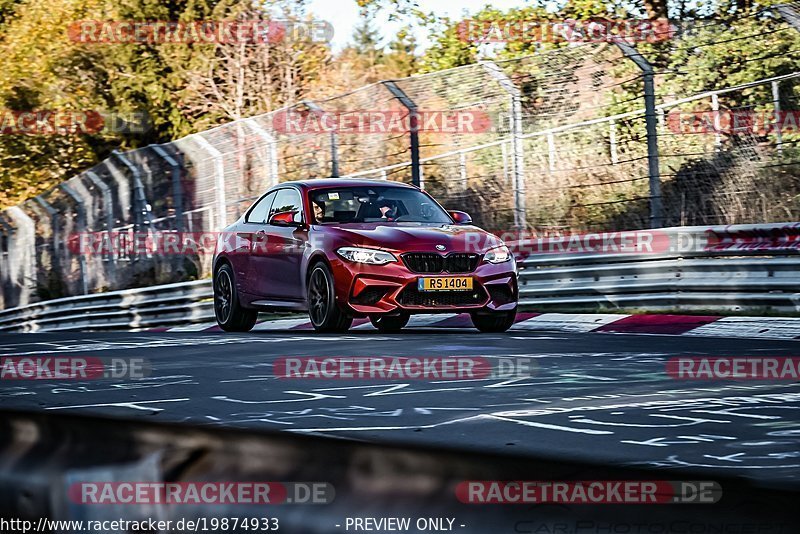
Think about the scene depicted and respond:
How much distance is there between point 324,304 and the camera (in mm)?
12133

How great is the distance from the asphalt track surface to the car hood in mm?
1174

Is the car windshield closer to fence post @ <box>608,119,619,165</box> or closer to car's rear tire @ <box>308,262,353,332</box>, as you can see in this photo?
car's rear tire @ <box>308,262,353,332</box>

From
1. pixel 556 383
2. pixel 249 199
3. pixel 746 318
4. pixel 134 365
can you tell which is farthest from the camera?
pixel 249 199

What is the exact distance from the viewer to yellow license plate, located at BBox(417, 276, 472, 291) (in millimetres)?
11594

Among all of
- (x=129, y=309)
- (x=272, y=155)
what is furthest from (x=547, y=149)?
(x=129, y=309)

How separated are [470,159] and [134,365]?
9917 millimetres

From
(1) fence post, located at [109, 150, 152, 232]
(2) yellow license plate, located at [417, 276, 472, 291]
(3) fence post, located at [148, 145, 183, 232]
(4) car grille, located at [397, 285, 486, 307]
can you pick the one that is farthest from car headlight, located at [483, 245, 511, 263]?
(1) fence post, located at [109, 150, 152, 232]

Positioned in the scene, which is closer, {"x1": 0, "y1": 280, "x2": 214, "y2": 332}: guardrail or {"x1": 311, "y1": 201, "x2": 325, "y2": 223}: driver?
{"x1": 311, "y1": 201, "x2": 325, "y2": 223}: driver

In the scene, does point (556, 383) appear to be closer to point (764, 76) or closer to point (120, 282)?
point (764, 76)

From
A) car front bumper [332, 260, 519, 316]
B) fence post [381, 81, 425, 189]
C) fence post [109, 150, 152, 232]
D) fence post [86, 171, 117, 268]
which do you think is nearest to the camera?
car front bumper [332, 260, 519, 316]

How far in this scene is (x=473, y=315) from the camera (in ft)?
41.4


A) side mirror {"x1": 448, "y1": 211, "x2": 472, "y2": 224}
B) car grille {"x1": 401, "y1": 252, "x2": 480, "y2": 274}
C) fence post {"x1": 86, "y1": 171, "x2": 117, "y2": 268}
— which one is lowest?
car grille {"x1": 401, "y1": 252, "x2": 480, "y2": 274}

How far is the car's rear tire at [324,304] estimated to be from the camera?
11898mm

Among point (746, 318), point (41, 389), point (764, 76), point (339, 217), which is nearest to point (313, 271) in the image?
point (339, 217)
